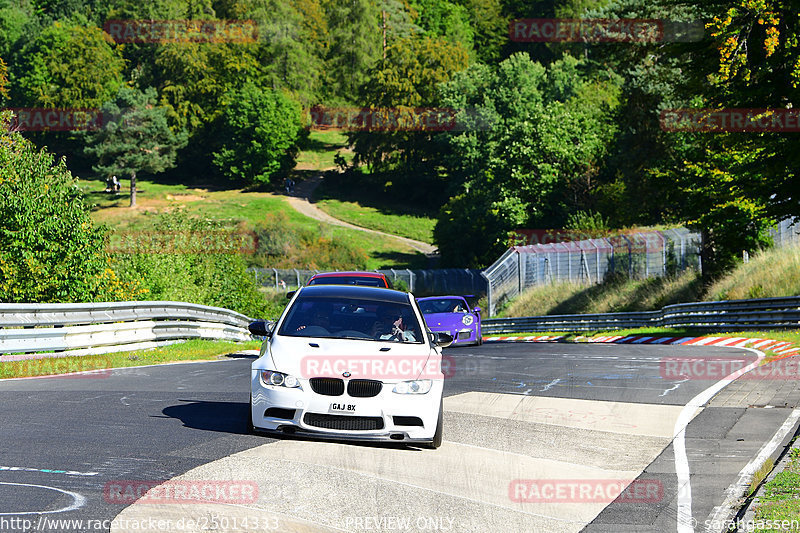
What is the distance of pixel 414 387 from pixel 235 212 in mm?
85236

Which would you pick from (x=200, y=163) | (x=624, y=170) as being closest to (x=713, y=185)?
(x=624, y=170)

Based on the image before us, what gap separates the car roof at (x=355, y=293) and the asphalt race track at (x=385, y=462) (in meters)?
Result: 1.55

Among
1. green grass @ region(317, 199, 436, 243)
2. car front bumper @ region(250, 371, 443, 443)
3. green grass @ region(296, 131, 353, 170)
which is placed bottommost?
green grass @ region(317, 199, 436, 243)

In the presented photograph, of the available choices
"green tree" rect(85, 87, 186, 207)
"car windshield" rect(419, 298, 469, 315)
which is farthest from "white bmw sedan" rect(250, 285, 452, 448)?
"green tree" rect(85, 87, 186, 207)

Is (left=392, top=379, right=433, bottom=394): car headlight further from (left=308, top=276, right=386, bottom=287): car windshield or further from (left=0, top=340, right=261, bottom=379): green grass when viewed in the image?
(left=308, top=276, right=386, bottom=287): car windshield

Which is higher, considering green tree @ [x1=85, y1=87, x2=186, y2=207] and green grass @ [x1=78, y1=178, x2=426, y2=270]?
green tree @ [x1=85, y1=87, x2=186, y2=207]

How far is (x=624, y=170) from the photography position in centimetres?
4941

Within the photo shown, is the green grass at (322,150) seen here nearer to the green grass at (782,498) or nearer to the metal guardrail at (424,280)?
the metal guardrail at (424,280)

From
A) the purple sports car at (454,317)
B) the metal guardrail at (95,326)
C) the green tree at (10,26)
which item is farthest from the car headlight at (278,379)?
the green tree at (10,26)

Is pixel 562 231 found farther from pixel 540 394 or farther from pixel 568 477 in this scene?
pixel 568 477

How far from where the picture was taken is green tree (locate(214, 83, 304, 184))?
10531 cm

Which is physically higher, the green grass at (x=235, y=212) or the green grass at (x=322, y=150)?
the green grass at (x=322, y=150)

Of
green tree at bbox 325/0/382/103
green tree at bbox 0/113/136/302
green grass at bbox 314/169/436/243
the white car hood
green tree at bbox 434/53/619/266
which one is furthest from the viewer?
green tree at bbox 325/0/382/103

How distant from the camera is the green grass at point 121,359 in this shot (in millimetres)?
15922
